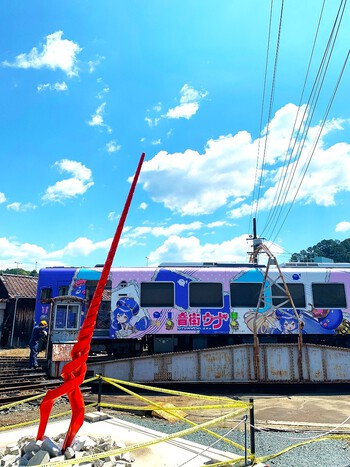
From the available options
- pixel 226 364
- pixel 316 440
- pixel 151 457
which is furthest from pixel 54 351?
pixel 316 440

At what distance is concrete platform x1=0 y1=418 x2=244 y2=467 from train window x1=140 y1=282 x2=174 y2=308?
6.56 metres

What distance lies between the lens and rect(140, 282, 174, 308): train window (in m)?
12.8

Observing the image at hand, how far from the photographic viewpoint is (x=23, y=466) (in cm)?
397

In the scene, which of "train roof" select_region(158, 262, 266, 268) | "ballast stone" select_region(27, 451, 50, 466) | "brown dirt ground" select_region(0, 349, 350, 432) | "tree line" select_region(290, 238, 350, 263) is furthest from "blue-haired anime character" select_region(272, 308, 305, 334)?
"tree line" select_region(290, 238, 350, 263)

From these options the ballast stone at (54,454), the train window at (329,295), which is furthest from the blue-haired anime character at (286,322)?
the ballast stone at (54,454)

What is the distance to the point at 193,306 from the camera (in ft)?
42.3

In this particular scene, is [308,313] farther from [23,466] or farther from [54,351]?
[23,466]

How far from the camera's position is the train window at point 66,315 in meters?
12.8

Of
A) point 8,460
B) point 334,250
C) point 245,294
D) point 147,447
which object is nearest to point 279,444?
point 147,447

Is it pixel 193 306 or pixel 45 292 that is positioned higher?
pixel 45 292

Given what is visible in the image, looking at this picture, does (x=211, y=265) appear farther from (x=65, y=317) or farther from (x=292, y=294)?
(x=65, y=317)

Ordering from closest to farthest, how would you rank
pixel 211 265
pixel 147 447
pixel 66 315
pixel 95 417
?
pixel 147 447, pixel 95 417, pixel 66 315, pixel 211 265

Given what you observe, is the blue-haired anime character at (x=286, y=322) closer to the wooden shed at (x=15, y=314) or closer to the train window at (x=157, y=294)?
the train window at (x=157, y=294)

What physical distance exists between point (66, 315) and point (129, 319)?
2.26 meters
